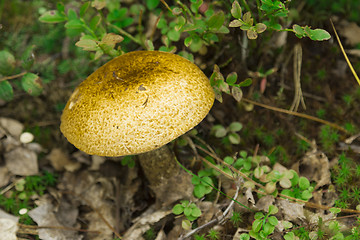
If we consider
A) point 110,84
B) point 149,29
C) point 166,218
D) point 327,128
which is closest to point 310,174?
point 327,128

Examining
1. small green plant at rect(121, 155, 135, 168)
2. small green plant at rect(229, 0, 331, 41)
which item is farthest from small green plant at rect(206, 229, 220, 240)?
small green plant at rect(229, 0, 331, 41)

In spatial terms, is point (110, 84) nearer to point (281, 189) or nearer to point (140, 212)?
point (140, 212)

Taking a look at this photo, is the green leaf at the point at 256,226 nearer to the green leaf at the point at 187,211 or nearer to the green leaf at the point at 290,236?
the green leaf at the point at 290,236

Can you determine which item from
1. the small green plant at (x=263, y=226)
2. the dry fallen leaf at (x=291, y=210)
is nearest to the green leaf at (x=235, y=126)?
the dry fallen leaf at (x=291, y=210)

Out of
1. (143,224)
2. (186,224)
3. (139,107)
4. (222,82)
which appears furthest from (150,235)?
(222,82)

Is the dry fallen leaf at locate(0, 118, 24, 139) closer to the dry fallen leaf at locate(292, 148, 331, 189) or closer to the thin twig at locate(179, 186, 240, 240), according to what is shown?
the thin twig at locate(179, 186, 240, 240)

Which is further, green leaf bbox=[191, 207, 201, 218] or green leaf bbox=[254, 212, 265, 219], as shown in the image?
green leaf bbox=[191, 207, 201, 218]

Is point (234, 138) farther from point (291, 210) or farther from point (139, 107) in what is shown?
point (139, 107)
